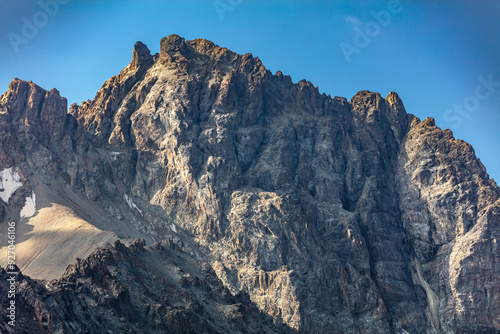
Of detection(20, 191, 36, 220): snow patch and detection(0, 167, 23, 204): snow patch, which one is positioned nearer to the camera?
detection(20, 191, 36, 220): snow patch

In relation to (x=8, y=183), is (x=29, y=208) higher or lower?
lower

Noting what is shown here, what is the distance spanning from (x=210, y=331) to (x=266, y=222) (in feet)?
Result: 224

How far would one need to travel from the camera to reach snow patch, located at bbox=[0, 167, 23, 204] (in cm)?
18775

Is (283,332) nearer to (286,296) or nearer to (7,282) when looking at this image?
(286,296)

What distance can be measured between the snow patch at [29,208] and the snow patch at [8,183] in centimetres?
533

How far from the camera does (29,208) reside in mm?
184625

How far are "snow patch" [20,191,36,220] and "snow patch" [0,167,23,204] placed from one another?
17.5 feet

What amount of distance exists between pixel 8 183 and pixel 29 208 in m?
11.7

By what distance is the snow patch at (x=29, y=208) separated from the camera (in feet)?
599

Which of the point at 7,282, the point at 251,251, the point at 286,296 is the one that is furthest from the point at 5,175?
the point at 7,282

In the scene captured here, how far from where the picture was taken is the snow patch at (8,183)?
188m

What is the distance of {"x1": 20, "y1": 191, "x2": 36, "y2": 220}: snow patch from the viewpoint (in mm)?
182500

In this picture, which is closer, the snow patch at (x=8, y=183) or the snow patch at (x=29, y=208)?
the snow patch at (x=29, y=208)

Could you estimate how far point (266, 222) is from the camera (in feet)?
624
